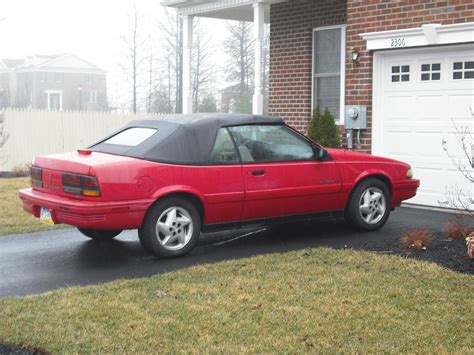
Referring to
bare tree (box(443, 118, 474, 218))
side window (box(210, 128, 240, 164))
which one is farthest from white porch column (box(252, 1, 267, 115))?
side window (box(210, 128, 240, 164))

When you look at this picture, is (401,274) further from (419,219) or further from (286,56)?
(286,56)

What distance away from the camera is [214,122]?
8.40m

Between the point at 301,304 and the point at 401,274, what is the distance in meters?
1.42

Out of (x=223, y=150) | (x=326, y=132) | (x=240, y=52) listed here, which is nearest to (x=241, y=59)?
(x=240, y=52)

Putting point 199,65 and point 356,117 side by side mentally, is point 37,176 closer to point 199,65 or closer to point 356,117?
point 356,117

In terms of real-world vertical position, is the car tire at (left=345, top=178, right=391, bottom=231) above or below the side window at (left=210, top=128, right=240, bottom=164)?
below

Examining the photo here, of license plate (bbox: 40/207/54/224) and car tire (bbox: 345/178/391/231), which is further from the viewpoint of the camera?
car tire (bbox: 345/178/391/231)

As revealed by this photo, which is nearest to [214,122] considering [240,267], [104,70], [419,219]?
[240,267]

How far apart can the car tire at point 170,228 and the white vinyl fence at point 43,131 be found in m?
13.8

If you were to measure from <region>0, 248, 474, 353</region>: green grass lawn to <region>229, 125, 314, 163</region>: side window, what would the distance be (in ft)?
5.27

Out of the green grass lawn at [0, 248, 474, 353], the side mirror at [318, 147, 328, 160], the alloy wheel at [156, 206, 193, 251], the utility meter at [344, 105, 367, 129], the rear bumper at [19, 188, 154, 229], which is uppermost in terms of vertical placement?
the utility meter at [344, 105, 367, 129]

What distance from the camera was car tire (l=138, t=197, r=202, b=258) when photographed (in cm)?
773

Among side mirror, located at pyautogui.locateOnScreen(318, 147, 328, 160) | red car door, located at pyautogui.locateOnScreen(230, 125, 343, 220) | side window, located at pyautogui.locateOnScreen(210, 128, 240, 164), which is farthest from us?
side mirror, located at pyautogui.locateOnScreen(318, 147, 328, 160)

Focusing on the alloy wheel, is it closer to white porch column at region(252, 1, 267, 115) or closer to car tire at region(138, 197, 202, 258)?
car tire at region(138, 197, 202, 258)
